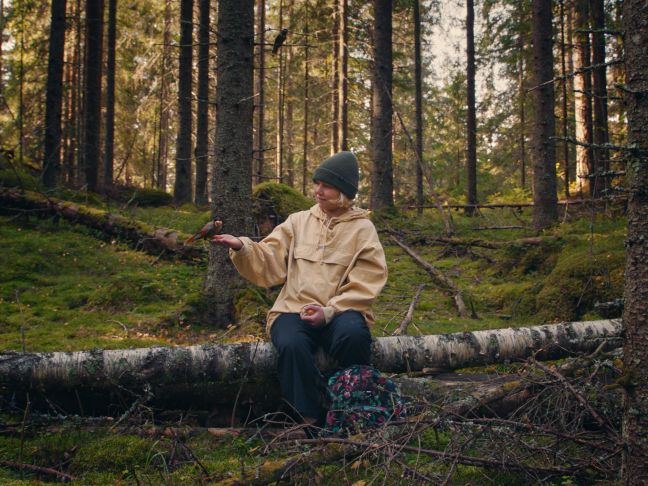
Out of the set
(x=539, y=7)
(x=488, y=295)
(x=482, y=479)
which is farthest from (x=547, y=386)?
(x=539, y=7)

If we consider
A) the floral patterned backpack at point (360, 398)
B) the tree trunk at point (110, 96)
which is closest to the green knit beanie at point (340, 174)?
the floral patterned backpack at point (360, 398)

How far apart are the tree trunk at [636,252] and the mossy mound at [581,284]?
401 centimetres

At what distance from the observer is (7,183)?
12.1 metres

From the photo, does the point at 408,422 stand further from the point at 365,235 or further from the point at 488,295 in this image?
the point at 488,295

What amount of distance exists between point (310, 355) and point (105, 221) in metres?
8.64

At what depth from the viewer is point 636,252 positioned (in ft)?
7.70

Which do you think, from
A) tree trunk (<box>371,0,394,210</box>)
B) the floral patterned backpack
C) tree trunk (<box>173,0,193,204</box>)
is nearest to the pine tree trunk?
tree trunk (<box>173,0,193,204</box>)

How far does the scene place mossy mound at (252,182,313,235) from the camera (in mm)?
9883

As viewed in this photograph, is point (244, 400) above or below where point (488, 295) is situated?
below

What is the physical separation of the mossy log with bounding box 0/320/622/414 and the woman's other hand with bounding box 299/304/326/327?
1.08 feet

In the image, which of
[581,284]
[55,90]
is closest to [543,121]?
[581,284]

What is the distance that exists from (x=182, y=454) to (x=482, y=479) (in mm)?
1865

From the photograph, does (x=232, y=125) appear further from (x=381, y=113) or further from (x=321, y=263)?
(x=381, y=113)

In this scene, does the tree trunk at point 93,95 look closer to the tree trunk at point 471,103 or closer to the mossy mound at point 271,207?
the mossy mound at point 271,207
